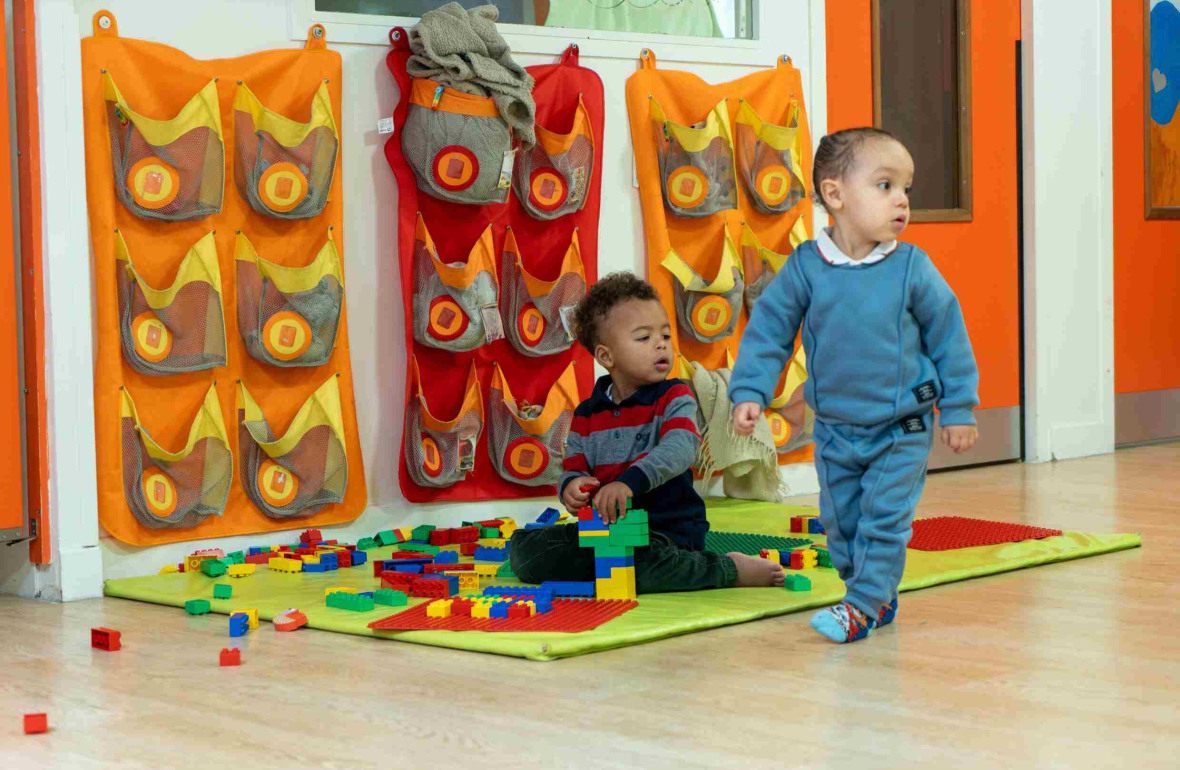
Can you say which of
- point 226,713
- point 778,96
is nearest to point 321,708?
point 226,713

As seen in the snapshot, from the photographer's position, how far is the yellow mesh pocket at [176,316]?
3.63 metres

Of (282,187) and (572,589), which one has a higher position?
(282,187)

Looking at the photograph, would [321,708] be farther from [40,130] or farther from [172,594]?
[40,130]

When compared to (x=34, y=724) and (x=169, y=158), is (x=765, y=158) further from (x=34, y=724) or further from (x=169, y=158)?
(x=34, y=724)

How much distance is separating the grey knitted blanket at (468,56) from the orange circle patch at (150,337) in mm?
934

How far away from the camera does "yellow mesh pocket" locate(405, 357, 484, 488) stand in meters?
4.10

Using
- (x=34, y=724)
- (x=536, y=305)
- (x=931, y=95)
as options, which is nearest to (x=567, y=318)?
(x=536, y=305)

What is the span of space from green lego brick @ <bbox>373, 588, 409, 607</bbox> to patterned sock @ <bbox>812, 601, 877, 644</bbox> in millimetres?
867

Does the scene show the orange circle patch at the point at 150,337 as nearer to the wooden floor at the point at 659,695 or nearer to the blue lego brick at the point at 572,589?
the wooden floor at the point at 659,695

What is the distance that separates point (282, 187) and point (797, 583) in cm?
160

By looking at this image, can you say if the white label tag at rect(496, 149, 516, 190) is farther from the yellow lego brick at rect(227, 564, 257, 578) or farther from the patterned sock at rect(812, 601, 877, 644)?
the patterned sock at rect(812, 601, 877, 644)

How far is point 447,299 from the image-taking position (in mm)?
4078

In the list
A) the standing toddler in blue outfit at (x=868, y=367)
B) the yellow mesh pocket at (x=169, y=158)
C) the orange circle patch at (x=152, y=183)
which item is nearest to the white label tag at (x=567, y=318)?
the yellow mesh pocket at (x=169, y=158)

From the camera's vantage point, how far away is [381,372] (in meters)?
4.14
